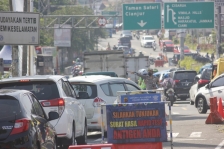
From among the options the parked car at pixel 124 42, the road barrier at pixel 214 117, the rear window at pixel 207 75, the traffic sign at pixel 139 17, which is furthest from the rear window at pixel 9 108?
the parked car at pixel 124 42

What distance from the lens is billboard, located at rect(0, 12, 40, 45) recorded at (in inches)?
862

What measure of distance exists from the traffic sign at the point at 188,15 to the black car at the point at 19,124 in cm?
3666

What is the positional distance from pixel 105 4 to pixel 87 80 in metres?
180

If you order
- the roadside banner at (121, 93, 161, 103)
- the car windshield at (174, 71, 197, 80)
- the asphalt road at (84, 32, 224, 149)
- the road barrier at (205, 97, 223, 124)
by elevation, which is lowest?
the asphalt road at (84, 32, 224, 149)

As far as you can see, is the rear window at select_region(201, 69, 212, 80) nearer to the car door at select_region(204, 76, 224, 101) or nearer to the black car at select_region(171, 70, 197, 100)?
the black car at select_region(171, 70, 197, 100)

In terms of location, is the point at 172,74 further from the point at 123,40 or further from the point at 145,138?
the point at 123,40

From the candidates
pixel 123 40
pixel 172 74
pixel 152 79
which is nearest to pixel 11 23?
pixel 152 79

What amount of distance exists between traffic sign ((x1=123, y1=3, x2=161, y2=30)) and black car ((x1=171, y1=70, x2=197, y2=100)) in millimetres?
9975

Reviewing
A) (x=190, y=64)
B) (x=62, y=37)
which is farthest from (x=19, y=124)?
(x=62, y=37)

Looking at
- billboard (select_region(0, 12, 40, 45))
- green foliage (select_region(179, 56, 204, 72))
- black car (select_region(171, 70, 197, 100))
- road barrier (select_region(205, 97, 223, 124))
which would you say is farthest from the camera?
green foliage (select_region(179, 56, 204, 72))

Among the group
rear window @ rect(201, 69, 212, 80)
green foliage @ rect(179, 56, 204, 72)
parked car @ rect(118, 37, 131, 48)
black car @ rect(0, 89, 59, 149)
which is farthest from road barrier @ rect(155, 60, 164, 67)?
black car @ rect(0, 89, 59, 149)

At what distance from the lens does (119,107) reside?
42.6 feet

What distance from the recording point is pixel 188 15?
157 ft

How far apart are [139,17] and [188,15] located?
3.24 metres
